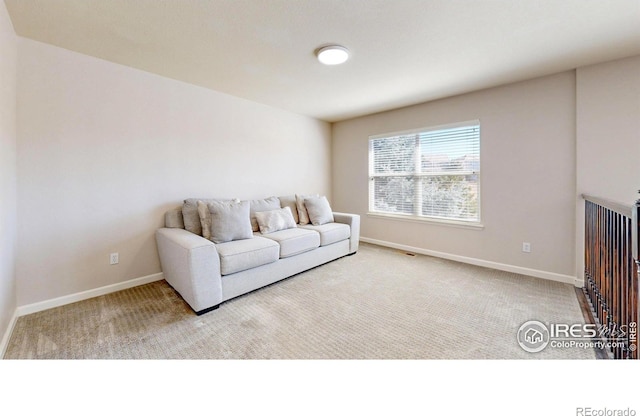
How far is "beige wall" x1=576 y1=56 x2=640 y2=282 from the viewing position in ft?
7.97

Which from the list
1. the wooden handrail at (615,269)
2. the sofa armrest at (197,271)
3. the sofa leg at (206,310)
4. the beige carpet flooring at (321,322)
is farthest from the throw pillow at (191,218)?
the wooden handrail at (615,269)

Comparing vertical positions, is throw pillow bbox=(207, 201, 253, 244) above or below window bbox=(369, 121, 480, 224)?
below

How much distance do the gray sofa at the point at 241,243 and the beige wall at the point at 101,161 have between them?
1.19 ft

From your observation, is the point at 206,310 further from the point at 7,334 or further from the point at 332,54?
the point at 332,54

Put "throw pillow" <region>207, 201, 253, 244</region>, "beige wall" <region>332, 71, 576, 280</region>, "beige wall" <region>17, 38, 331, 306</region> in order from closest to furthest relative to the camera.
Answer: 1. "beige wall" <region>17, 38, 331, 306</region>
2. "throw pillow" <region>207, 201, 253, 244</region>
3. "beige wall" <region>332, 71, 576, 280</region>

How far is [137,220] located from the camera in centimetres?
278

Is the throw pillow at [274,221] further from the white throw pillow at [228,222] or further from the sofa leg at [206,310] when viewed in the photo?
the sofa leg at [206,310]

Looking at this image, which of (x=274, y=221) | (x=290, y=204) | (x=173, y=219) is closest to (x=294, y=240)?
(x=274, y=221)

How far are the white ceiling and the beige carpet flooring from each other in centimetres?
229

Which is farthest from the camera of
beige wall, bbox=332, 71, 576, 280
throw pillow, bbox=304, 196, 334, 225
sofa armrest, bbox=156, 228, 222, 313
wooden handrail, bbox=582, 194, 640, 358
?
throw pillow, bbox=304, 196, 334, 225

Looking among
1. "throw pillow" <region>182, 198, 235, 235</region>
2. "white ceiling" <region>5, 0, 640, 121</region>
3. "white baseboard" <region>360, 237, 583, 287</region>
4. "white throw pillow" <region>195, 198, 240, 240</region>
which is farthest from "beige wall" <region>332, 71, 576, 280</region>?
"throw pillow" <region>182, 198, 235, 235</region>

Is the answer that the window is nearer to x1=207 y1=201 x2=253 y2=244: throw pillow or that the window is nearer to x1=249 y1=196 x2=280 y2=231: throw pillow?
x1=249 y1=196 x2=280 y2=231: throw pillow
